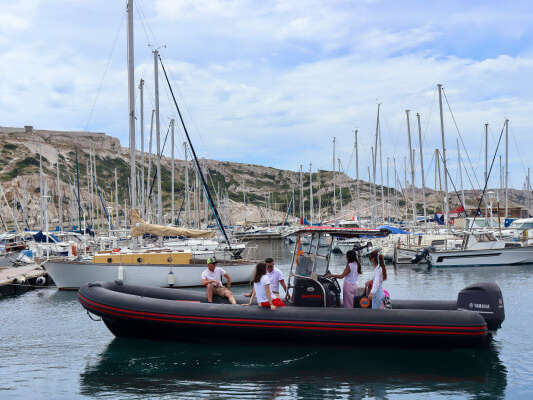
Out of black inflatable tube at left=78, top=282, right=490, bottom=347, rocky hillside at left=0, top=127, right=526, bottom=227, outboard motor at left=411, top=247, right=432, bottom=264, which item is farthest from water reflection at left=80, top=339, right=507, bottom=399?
rocky hillside at left=0, top=127, right=526, bottom=227

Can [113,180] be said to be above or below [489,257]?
above

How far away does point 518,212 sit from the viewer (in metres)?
62.4

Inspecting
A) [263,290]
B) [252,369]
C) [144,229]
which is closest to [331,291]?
[263,290]

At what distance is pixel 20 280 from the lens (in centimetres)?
2491

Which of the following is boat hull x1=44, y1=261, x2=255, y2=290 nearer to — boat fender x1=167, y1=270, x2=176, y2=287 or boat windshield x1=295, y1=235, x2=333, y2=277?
boat fender x1=167, y1=270, x2=176, y2=287

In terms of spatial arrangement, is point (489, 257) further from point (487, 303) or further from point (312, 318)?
point (312, 318)

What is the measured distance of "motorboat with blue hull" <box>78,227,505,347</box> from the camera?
11.1 m

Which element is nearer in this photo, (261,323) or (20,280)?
(261,323)

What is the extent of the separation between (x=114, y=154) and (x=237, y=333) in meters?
143

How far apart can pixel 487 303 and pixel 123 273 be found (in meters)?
14.8

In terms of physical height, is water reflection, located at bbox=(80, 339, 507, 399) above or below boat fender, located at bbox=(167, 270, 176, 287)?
below

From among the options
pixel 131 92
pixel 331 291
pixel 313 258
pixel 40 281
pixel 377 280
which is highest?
pixel 131 92

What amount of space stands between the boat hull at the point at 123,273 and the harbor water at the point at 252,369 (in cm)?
719

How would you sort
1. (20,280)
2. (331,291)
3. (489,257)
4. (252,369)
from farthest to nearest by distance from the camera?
1. (489,257)
2. (20,280)
3. (331,291)
4. (252,369)
